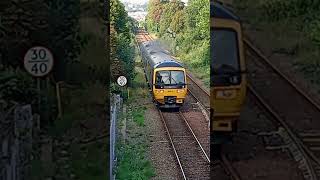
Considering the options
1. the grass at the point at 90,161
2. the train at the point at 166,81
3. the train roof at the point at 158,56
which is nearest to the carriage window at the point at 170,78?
the train at the point at 166,81

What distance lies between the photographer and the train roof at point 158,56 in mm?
8586

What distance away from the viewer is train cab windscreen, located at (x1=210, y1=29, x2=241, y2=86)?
2.97m

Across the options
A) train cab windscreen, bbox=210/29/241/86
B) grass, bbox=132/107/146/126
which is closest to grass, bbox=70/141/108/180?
train cab windscreen, bbox=210/29/241/86

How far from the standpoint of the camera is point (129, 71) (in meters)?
7.14

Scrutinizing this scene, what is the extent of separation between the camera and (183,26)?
7.67 meters

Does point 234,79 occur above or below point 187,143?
above

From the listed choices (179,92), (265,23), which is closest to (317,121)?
(265,23)

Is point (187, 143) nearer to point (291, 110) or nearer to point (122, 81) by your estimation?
point (122, 81)

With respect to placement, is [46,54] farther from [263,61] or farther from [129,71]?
[129,71]

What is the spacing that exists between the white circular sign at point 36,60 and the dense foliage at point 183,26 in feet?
12.4

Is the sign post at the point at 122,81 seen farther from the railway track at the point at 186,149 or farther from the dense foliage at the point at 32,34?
the dense foliage at the point at 32,34

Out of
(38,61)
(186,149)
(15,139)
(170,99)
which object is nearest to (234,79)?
(38,61)

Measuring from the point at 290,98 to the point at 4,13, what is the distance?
5.95 ft

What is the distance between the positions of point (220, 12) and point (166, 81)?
5834mm
